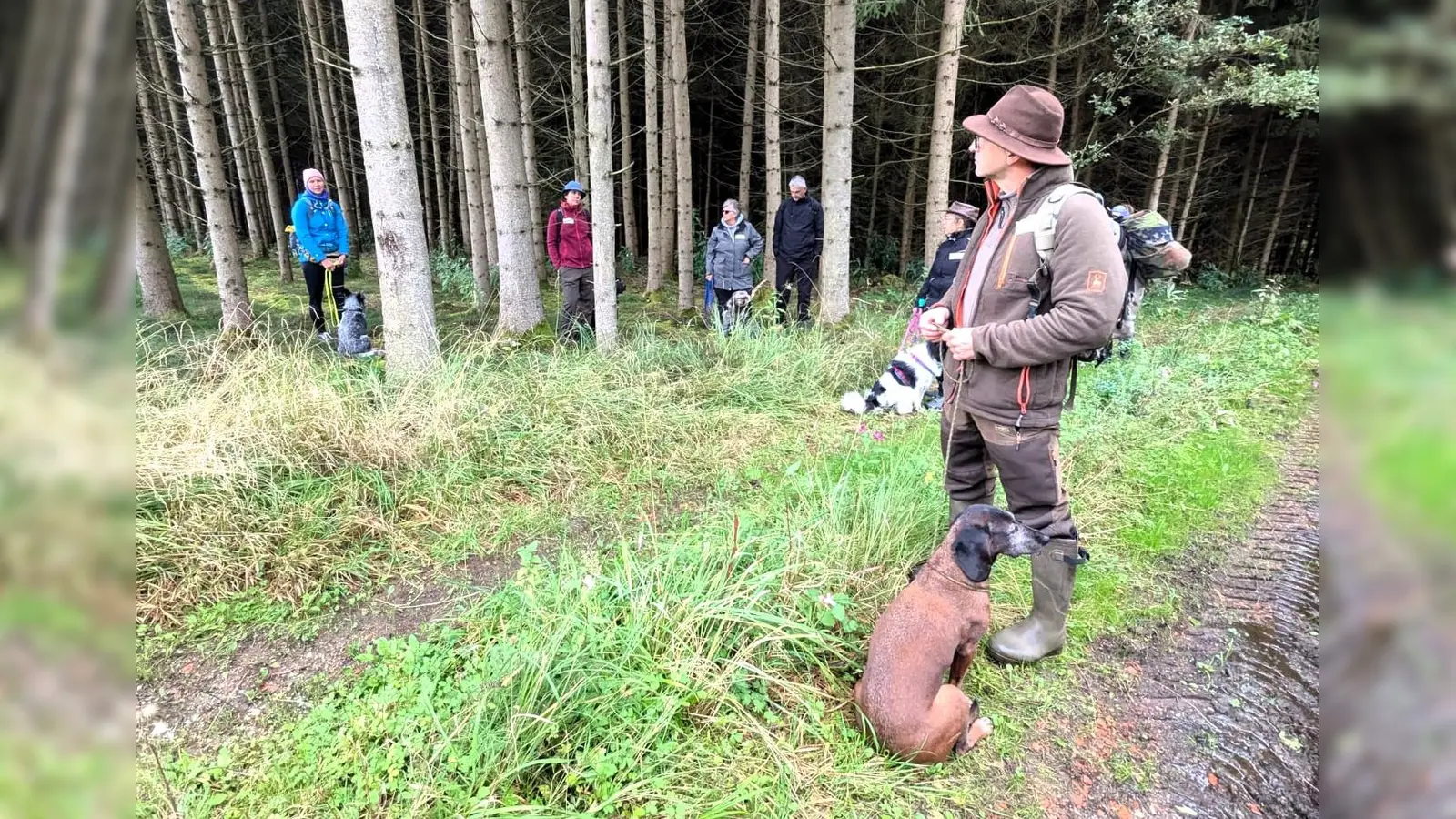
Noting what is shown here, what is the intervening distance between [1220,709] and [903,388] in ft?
11.8

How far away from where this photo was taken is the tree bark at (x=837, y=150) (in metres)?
7.46

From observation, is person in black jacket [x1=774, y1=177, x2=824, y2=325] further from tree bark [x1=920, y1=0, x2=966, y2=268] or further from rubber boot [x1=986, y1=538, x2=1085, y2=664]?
rubber boot [x1=986, y1=538, x2=1085, y2=664]

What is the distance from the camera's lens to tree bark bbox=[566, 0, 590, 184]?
964cm

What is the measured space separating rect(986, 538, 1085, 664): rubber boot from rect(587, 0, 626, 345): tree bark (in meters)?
4.57

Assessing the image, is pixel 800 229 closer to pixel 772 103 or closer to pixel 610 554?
pixel 772 103

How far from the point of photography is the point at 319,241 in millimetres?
7363

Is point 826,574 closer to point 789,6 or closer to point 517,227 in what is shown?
point 517,227

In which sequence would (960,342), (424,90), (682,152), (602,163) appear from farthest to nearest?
1. (424,90)
2. (682,152)
3. (602,163)
4. (960,342)

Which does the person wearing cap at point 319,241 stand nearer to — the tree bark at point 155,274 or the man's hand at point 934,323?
the tree bark at point 155,274

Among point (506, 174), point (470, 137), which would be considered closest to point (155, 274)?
point (506, 174)

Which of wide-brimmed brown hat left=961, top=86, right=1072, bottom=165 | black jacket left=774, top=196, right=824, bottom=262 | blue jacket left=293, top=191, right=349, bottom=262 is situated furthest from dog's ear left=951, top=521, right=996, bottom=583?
blue jacket left=293, top=191, right=349, bottom=262
